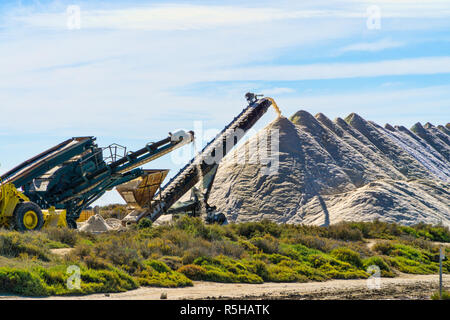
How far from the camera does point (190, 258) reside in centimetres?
2134

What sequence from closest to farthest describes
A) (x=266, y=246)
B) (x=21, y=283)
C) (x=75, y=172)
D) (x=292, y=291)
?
(x=21, y=283) < (x=292, y=291) < (x=266, y=246) < (x=75, y=172)

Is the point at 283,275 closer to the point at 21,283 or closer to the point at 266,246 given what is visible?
the point at 266,246

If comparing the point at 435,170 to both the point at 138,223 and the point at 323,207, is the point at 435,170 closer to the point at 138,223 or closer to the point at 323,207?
the point at 323,207

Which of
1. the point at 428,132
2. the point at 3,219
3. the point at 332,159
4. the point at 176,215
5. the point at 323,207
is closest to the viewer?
the point at 3,219

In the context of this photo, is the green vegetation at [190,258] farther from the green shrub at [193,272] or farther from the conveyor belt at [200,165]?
the conveyor belt at [200,165]

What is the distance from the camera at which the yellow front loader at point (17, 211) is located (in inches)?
1002

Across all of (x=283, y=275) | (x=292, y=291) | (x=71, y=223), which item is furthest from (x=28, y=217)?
(x=292, y=291)

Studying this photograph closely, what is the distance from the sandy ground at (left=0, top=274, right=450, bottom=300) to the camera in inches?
663

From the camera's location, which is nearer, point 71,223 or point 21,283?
point 21,283

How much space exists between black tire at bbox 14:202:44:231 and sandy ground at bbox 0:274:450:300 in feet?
31.9

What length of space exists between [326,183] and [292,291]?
3023 centimetres

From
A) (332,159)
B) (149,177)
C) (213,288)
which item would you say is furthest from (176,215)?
(332,159)
